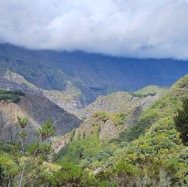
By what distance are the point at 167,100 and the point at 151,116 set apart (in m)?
16.3

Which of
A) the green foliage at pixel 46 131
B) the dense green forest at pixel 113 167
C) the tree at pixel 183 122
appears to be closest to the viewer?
the green foliage at pixel 46 131

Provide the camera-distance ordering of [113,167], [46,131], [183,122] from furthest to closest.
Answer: [113,167], [183,122], [46,131]

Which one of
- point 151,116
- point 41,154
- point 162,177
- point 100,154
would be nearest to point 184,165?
point 162,177

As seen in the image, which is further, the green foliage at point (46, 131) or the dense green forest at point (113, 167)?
the dense green forest at point (113, 167)

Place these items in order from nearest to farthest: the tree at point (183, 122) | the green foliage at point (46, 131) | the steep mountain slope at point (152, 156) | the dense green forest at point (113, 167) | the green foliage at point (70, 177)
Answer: the green foliage at point (46, 131) → the dense green forest at point (113, 167) → the green foliage at point (70, 177) → the tree at point (183, 122) → the steep mountain slope at point (152, 156)

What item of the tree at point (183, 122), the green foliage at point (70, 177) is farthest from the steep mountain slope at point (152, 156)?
the tree at point (183, 122)

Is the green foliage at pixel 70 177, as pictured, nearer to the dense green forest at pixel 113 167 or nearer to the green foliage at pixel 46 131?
the dense green forest at pixel 113 167

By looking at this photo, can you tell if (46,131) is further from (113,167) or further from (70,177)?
(113,167)

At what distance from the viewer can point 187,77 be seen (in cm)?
19625

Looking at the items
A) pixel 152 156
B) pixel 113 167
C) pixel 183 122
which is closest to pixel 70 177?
pixel 183 122

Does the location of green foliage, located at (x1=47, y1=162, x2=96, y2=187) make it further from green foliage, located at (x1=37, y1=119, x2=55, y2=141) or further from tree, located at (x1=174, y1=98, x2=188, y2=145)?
green foliage, located at (x1=37, y1=119, x2=55, y2=141)

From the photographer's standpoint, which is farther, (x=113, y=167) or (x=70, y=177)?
(x=113, y=167)

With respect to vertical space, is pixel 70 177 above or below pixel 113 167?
below

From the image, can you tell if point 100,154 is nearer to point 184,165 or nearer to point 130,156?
point 130,156
